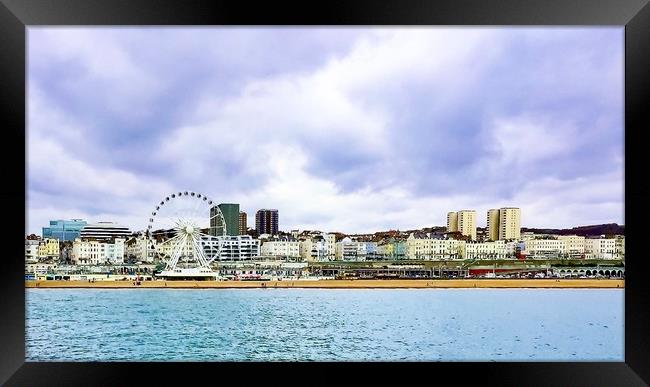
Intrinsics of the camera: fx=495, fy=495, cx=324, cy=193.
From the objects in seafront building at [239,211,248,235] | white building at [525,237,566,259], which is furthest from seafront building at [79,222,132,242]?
white building at [525,237,566,259]

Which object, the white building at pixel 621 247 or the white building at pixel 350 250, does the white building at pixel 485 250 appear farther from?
the white building at pixel 350 250

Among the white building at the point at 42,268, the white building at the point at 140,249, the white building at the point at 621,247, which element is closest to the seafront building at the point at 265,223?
the white building at the point at 140,249

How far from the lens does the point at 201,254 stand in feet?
56.6

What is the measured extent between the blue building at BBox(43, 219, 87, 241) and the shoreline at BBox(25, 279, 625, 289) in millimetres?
2457

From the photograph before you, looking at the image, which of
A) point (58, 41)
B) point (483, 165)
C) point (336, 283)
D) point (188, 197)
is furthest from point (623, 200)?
point (483, 165)

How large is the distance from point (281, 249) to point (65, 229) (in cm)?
791

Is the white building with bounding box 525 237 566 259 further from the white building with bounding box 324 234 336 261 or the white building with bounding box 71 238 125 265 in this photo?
the white building with bounding box 71 238 125 265

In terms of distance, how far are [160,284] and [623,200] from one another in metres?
20.2

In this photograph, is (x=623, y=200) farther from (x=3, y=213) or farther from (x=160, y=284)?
(x=160, y=284)

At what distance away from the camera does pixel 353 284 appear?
67.6 ft

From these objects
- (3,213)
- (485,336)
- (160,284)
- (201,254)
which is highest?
(3,213)

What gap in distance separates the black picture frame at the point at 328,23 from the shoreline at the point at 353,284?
17599 mm

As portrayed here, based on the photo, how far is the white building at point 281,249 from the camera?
19.0 metres

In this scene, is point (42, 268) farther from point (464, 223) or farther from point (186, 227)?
point (464, 223)
